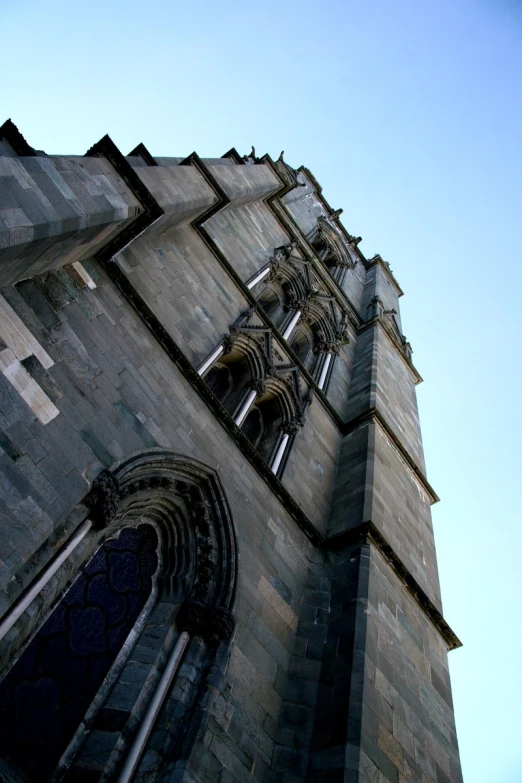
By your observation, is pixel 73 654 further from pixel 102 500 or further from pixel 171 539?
pixel 171 539

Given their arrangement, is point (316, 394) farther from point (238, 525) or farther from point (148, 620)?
point (148, 620)

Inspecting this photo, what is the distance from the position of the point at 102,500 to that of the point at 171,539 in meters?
1.61

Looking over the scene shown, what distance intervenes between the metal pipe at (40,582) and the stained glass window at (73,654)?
80cm

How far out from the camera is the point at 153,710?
5105 mm

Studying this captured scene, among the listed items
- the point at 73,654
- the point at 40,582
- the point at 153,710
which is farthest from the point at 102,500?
the point at 153,710

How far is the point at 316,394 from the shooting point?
38.0 ft

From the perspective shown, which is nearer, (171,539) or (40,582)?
(40,582)

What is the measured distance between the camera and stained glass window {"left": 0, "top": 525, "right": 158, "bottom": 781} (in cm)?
466

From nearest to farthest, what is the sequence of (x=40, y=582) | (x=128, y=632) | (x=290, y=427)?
1. (x=40, y=582)
2. (x=128, y=632)
3. (x=290, y=427)

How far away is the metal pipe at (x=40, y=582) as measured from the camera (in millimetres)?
4289

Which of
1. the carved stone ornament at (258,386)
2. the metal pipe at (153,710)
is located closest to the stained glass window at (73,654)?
the metal pipe at (153,710)

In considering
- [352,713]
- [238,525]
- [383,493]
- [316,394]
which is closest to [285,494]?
[238,525]

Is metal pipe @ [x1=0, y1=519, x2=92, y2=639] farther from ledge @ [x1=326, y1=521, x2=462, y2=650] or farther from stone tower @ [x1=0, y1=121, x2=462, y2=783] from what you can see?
ledge @ [x1=326, y1=521, x2=462, y2=650]

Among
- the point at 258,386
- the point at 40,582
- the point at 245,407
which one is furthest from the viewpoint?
the point at 258,386
